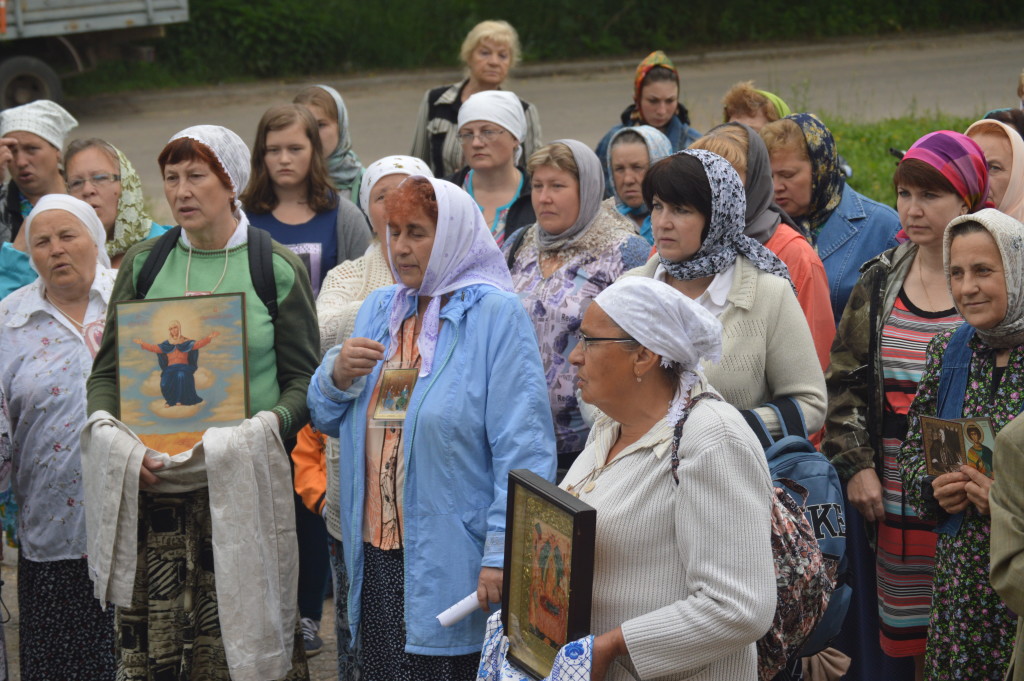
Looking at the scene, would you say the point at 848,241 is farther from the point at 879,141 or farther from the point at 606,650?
the point at 879,141

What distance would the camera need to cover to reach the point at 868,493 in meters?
4.24

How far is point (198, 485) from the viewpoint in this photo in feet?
13.5

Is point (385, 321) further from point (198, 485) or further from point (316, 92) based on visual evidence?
point (316, 92)

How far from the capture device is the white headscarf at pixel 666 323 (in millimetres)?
2867

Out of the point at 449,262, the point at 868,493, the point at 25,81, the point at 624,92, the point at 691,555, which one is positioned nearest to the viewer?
the point at 691,555

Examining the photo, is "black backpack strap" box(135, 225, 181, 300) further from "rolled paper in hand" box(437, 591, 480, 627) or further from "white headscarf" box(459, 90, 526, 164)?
"white headscarf" box(459, 90, 526, 164)

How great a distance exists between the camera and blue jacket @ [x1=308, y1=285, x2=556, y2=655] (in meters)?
3.67

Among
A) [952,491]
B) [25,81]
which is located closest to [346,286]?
[952,491]

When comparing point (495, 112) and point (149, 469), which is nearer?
point (149, 469)

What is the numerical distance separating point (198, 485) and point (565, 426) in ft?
4.59

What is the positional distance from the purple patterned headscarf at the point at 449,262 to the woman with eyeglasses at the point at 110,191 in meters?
2.35

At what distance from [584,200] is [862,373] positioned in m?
1.33

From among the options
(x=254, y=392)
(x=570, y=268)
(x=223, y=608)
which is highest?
(x=570, y=268)

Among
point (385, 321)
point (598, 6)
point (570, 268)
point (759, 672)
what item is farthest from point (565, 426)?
point (598, 6)
